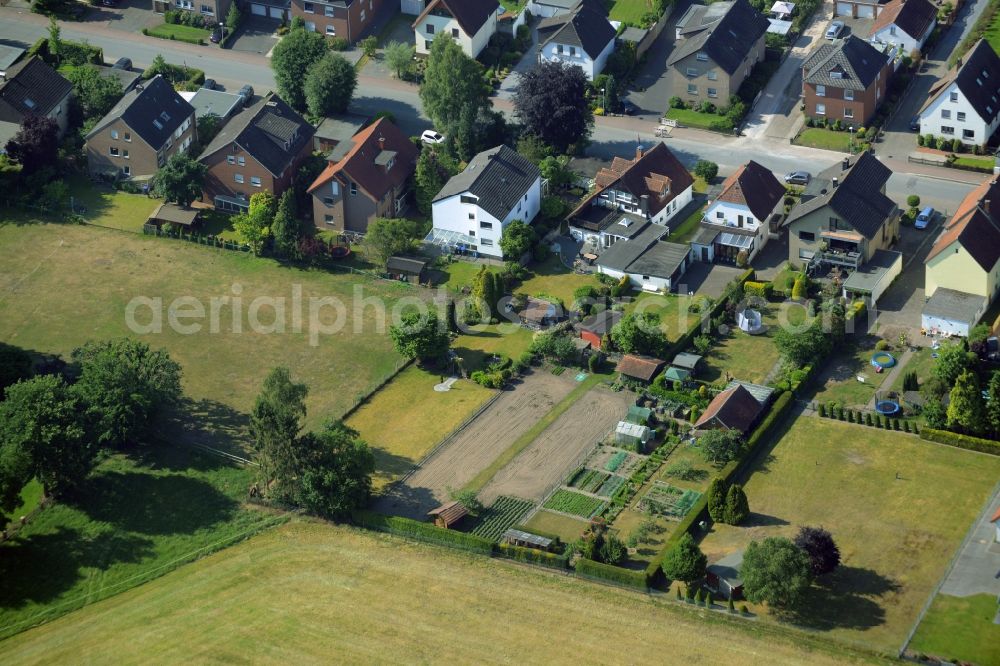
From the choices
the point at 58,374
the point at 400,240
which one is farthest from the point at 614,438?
the point at 58,374

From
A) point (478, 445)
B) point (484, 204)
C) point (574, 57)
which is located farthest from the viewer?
point (574, 57)

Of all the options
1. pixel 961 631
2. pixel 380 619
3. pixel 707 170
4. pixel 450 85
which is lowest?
pixel 380 619

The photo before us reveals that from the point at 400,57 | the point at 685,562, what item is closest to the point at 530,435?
the point at 685,562

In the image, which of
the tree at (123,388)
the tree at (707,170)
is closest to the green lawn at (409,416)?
the tree at (123,388)

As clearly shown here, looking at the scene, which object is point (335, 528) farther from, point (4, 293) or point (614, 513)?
point (4, 293)

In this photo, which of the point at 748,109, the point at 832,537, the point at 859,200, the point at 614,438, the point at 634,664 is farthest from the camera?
the point at 748,109

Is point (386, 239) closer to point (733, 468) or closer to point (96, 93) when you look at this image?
point (96, 93)
